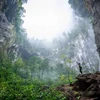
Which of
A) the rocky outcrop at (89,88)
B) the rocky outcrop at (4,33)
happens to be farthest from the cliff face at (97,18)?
the rocky outcrop at (4,33)

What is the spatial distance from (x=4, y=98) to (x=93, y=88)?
21.1ft

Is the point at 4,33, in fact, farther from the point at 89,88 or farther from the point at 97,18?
the point at 89,88

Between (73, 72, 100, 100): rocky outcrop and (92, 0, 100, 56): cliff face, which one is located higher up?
(92, 0, 100, 56): cliff face

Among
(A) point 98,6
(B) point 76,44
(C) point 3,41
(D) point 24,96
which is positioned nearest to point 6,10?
(C) point 3,41

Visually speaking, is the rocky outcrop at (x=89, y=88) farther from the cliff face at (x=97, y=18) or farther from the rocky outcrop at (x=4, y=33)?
the rocky outcrop at (x=4, y=33)

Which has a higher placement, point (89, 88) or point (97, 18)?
point (97, 18)

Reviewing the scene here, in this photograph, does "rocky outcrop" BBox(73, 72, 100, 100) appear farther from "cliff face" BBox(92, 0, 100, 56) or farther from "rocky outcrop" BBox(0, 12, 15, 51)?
"rocky outcrop" BBox(0, 12, 15, 51)

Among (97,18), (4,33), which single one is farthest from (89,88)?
(4,33)

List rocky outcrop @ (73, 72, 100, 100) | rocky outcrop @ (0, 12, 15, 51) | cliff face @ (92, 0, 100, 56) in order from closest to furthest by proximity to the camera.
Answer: rocky outcrop @ (73, 72, 100, 100)
cliff face @ (92, 0, 100, 56)
rocky outcrop @ (0, 12, 15, 51)

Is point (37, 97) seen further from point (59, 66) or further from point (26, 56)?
point (26, 56)

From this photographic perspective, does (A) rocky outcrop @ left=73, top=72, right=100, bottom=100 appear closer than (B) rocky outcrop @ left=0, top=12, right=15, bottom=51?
Yes

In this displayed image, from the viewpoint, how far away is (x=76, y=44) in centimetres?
7275

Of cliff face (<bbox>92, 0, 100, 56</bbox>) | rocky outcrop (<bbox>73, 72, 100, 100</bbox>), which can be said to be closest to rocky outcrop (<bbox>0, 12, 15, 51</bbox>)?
cliff face (<bbox>92, 0, 100, 56</bbox>)

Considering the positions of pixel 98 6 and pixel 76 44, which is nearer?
pixel 98 6
